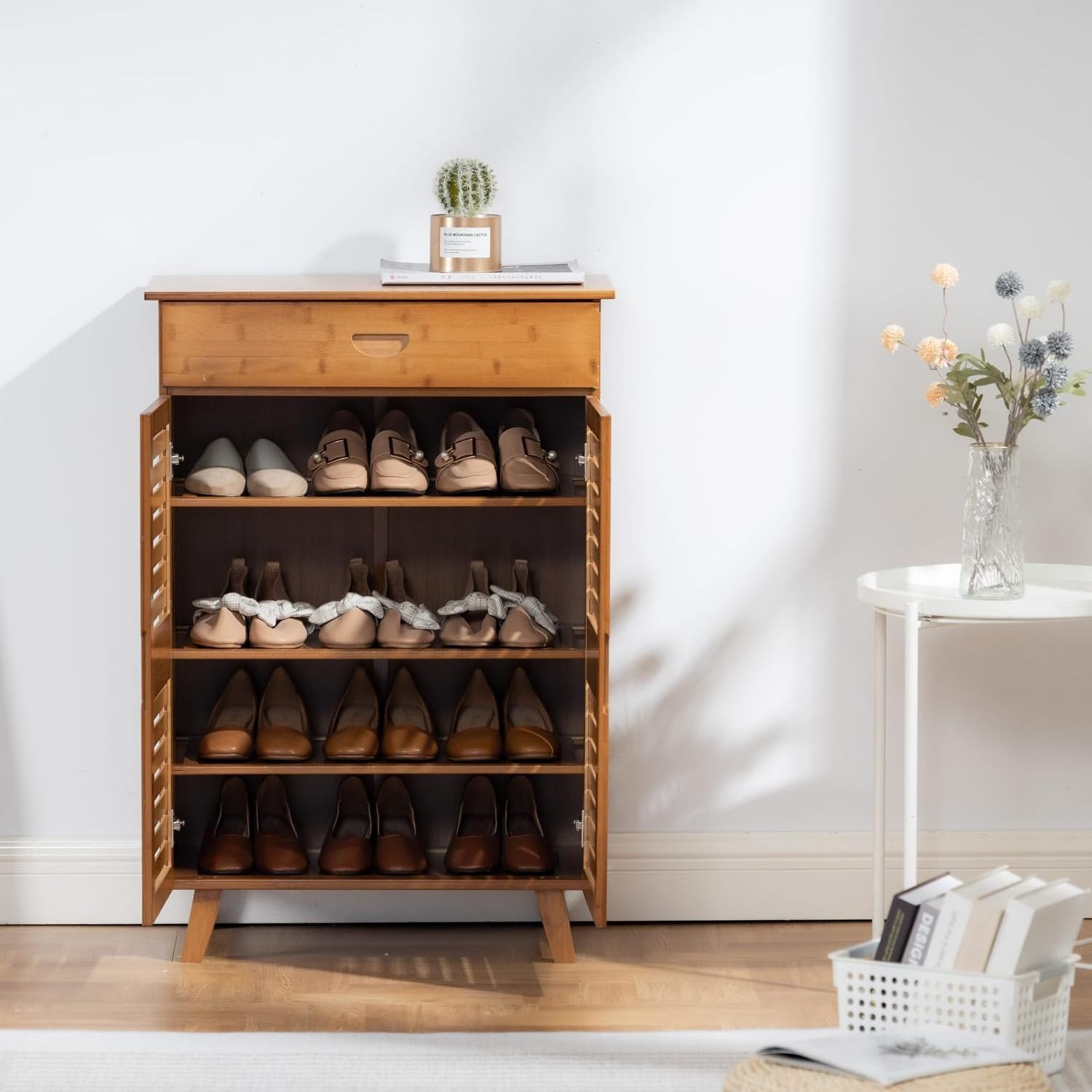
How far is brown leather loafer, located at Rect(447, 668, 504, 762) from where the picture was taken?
266cm

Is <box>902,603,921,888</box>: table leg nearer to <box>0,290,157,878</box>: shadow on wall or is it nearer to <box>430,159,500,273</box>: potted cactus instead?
<box>430,159,500,273</box>: potted cactus

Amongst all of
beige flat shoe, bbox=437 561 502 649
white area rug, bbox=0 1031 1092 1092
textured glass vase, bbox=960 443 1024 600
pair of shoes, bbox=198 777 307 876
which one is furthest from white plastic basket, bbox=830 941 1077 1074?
pair of shoes, bbox=198 777 307 876

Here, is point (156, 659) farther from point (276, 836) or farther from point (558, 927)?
point (558, 927)

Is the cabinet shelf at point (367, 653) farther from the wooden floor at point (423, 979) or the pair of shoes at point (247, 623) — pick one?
the wooden floor at point (423, 979)

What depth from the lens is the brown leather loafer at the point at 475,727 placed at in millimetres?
2656

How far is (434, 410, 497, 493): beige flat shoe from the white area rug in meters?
0.95

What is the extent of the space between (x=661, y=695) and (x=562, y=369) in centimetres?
77

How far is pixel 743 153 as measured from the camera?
2.81m

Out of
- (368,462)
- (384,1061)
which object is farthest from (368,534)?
(384,1061)

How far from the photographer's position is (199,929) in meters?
2.69

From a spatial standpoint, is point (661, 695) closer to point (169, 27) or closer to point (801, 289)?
point (801, 289)

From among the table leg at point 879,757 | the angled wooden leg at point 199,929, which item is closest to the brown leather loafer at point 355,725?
the angled wooden leg at point 199,929

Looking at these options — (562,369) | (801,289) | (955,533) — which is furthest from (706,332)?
(955,533)

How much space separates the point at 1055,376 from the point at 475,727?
4.03 ft
